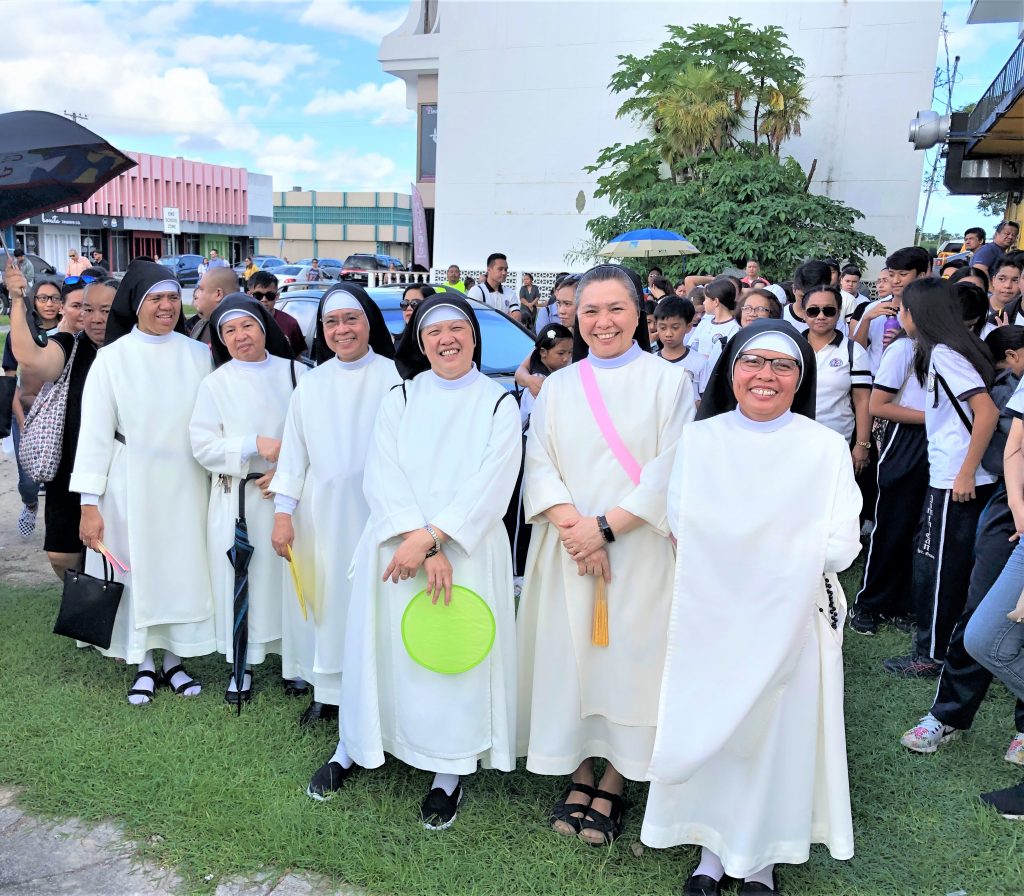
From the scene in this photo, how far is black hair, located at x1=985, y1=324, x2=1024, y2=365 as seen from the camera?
396cm

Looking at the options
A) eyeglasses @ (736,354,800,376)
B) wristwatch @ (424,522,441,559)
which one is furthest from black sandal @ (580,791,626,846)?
eyeglasses @ (736,354,800,376)

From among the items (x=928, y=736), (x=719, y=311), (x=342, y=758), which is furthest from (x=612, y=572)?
(x=719, y=311)

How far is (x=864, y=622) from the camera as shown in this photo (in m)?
5.16

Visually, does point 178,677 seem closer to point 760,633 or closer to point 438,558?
point 438,558

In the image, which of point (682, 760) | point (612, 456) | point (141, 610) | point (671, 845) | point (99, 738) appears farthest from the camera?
point (141, 610)

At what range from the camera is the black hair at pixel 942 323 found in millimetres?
3939

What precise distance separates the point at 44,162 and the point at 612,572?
3193 millimetres

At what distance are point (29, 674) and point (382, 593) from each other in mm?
2394

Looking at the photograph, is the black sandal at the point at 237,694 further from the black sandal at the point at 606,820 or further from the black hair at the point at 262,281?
the black hair at the point at 262,281

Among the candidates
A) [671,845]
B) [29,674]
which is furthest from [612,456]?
[29,674]

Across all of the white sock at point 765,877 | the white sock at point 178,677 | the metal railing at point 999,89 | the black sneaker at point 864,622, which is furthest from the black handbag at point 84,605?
the metal railing at point 999,89

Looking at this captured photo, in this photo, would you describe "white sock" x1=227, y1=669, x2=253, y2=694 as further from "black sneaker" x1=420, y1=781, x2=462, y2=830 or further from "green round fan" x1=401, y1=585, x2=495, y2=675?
"green round fan" x1=401, y1=585, x2=495, y2=675

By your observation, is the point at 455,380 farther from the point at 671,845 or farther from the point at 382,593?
the point at 671,845

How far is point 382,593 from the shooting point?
333cm
